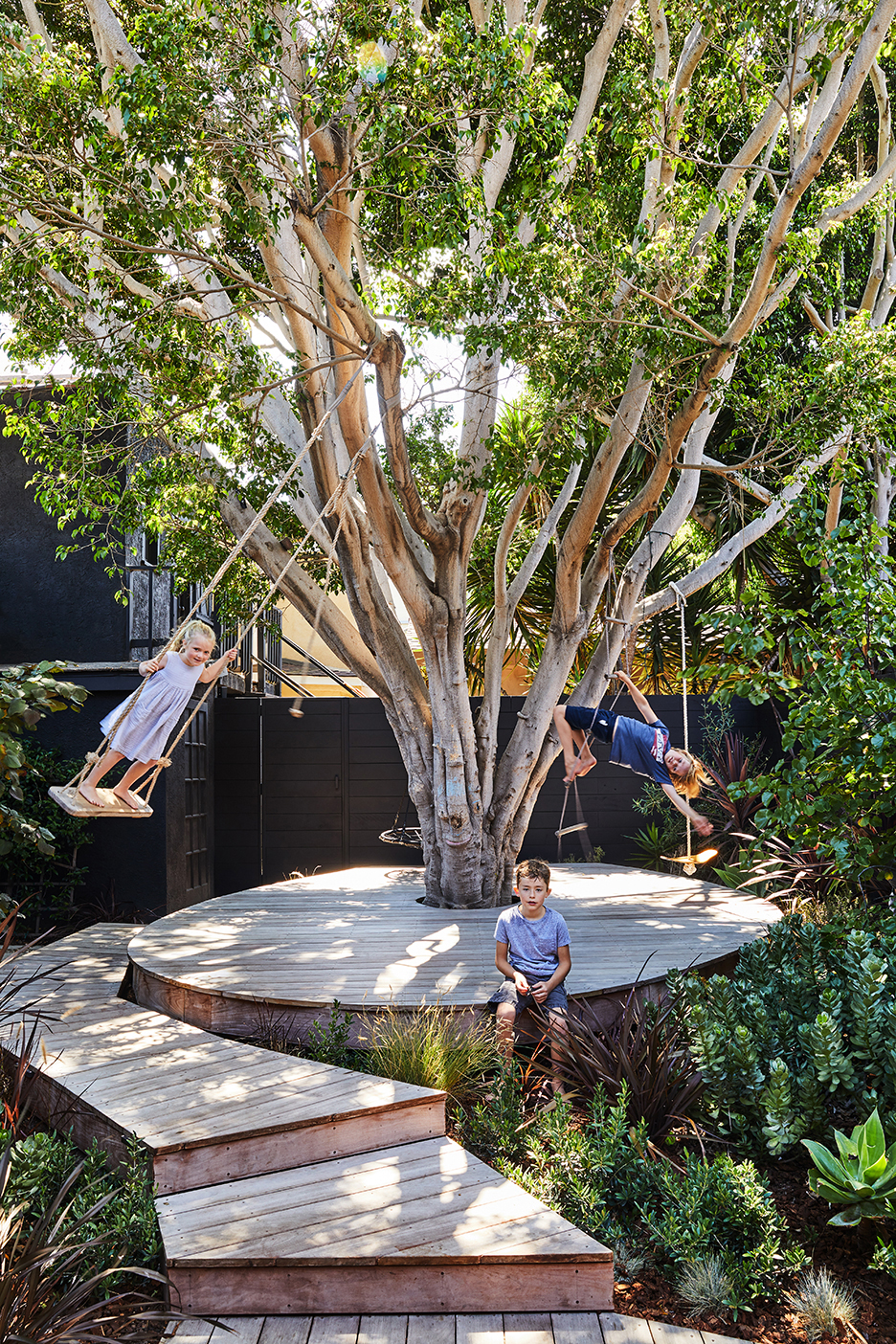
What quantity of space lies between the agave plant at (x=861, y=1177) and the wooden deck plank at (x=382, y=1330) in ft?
4.02

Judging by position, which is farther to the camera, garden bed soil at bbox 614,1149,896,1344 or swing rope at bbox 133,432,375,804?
swing rope at bbox 133,432,375,804

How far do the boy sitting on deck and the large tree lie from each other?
1.99m

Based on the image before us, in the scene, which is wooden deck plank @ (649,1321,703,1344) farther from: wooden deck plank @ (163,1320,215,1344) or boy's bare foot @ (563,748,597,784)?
boy's bare foot @ (563,748,597,784)

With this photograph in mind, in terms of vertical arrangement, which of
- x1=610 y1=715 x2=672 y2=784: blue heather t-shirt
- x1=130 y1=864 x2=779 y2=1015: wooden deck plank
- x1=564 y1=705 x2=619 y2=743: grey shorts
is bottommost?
x1=130 y1=864 x2=779 y2=1015: wooden deck plank

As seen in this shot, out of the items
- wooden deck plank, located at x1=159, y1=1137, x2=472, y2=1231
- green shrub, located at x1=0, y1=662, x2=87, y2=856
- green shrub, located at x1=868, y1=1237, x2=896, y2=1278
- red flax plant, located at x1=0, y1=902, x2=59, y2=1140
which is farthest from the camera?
green shrub, located at x1=0, y1=662, x2=87, y2=856

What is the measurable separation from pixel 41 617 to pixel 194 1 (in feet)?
17.6

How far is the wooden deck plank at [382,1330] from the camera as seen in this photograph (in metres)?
2.57

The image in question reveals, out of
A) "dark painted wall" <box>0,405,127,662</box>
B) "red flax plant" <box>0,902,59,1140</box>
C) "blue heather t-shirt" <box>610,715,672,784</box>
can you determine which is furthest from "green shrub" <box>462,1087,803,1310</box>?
"dark painted wall" <box>0,405,127,662</box>

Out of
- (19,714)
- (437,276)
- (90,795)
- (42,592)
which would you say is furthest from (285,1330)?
(42,592)

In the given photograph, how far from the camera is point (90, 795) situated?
4.95 m

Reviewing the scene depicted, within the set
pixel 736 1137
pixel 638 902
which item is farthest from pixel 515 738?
pixel 736 1137

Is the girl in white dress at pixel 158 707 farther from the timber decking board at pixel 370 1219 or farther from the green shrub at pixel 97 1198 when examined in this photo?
the timber decking board at pixel 370 1219

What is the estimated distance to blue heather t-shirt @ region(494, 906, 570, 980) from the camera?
441 cm

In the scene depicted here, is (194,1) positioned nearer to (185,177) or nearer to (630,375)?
(185,177)
